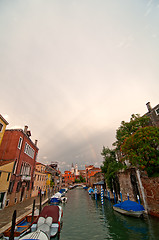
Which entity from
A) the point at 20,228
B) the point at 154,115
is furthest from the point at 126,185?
the point at 20,228

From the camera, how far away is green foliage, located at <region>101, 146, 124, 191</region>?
25.5 metres

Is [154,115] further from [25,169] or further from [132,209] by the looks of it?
[25,169]

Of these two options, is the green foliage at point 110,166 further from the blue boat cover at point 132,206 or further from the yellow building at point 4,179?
the yellow building at point 4,179

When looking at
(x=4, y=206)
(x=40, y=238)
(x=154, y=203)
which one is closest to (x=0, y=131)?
(x=4, y=206)

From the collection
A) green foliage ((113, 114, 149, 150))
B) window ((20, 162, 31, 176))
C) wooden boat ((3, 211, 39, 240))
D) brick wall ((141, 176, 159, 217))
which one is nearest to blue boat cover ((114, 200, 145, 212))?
brick wall ((141, 176, 159, 217))

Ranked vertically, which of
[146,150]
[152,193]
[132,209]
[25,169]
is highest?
[146,150]

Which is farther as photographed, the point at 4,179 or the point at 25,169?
the point at 25,169

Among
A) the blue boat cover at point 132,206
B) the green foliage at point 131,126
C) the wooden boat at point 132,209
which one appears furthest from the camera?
the green foliage at point 131,126

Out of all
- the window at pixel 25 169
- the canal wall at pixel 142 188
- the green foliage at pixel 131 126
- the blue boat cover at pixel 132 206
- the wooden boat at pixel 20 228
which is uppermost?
the green foliage at pixel 131 126

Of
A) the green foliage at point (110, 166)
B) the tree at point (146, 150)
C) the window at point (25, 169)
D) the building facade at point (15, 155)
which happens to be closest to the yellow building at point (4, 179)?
the building facade at point (15, 155)

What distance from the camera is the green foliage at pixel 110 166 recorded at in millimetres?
25481

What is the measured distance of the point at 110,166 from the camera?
26078 mm

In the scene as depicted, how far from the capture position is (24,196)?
80.6ft

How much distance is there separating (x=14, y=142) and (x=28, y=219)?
1206cm
